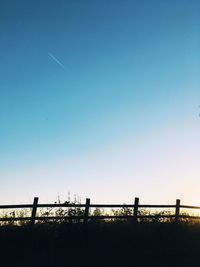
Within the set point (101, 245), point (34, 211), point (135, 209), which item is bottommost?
point (101, 245)

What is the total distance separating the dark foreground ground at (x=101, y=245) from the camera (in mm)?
13656

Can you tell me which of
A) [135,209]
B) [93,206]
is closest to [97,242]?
[93,206]

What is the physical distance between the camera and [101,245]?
49.5 feet

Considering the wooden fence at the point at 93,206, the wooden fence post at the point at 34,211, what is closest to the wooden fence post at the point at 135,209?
the wooden fence at the point at 93,206

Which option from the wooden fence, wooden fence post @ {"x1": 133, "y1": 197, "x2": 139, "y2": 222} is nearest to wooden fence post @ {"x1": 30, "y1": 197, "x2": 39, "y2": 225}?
the wooden fence

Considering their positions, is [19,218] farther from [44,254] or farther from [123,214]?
[123,214]

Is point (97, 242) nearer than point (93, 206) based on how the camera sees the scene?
Yes

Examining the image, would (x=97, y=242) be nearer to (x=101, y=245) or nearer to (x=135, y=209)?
(x=101, y=245)

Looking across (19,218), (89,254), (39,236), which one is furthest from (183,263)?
(19,218)

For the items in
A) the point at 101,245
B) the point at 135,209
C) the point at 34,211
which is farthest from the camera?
the point at 135,209

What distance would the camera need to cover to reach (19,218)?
52.9 ft

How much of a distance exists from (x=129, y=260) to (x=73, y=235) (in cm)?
302

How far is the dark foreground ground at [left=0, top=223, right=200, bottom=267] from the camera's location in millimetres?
13656

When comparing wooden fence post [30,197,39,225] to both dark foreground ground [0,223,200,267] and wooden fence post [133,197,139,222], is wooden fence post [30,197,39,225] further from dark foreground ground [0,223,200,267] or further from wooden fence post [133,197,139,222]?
wooden fence post [133,197,139,222]
